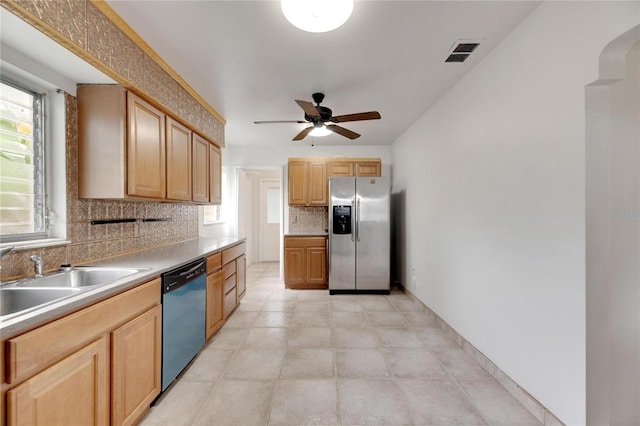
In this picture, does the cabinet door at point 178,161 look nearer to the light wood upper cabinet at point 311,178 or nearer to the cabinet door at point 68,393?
the cabinet door at point 68,393

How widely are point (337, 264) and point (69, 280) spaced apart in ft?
10.4

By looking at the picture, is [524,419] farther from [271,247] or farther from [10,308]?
[271,247]

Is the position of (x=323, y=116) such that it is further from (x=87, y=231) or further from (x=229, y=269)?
(x=87, y=231)

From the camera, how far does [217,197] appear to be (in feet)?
11.8

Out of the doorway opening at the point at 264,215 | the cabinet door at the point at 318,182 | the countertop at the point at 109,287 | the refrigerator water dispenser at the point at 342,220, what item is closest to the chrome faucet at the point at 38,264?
the countertop at the point at 109,287

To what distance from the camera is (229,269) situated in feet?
10.0

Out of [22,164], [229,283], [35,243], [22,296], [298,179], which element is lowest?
[229,283]

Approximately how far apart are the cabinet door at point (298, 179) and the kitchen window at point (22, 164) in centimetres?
328

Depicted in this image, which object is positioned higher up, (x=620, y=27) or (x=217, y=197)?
(x=620, y=27)

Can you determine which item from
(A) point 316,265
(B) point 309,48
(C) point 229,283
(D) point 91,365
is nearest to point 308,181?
(A) point 316,265

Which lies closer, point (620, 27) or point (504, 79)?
point (620, 27)

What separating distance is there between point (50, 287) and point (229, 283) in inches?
67.2

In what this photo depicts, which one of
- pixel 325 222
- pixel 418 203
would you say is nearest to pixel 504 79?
pixel 418 203

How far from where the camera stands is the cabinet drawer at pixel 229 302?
2.95 m
